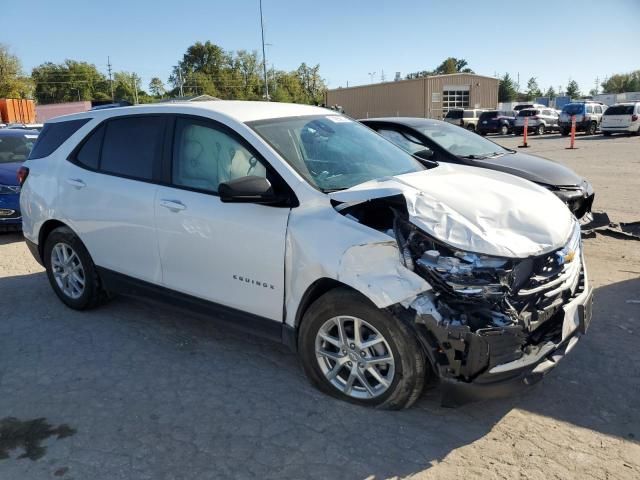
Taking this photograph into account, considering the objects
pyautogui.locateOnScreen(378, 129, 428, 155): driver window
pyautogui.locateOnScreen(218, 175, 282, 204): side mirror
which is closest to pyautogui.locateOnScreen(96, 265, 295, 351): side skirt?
pyautogui.locateOnScreen(218, 175, 282, 204): side mirror

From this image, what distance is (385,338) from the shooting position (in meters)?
2.97

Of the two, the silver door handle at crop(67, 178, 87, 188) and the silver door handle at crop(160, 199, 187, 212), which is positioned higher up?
the silver door handle at crop(67, 178, 87, 188)

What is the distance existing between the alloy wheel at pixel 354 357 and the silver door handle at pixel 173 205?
138 cm

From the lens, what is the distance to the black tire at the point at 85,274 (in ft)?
15.6

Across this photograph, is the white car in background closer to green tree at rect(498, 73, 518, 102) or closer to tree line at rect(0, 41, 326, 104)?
tree line at rect(0, 41, 326, 104)

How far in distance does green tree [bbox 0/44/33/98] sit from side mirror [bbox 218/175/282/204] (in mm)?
56749

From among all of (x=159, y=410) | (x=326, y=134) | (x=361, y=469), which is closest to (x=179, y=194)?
(x=326, y=134)

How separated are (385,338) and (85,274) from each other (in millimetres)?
3063

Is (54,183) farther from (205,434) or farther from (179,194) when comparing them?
(205,434)

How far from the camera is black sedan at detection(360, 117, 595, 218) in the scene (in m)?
6.41

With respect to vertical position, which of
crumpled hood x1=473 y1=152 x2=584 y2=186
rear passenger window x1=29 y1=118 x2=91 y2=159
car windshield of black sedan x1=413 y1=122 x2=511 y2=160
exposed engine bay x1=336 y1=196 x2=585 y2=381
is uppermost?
rear passenger window x1=29 y1=118 x2=91 y2=159

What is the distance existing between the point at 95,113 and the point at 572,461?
177 inches

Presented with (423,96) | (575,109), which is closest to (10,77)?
(423,96)

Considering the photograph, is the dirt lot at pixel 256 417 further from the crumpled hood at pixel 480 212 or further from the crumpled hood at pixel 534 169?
the crumpled hood at pixel 534 169
